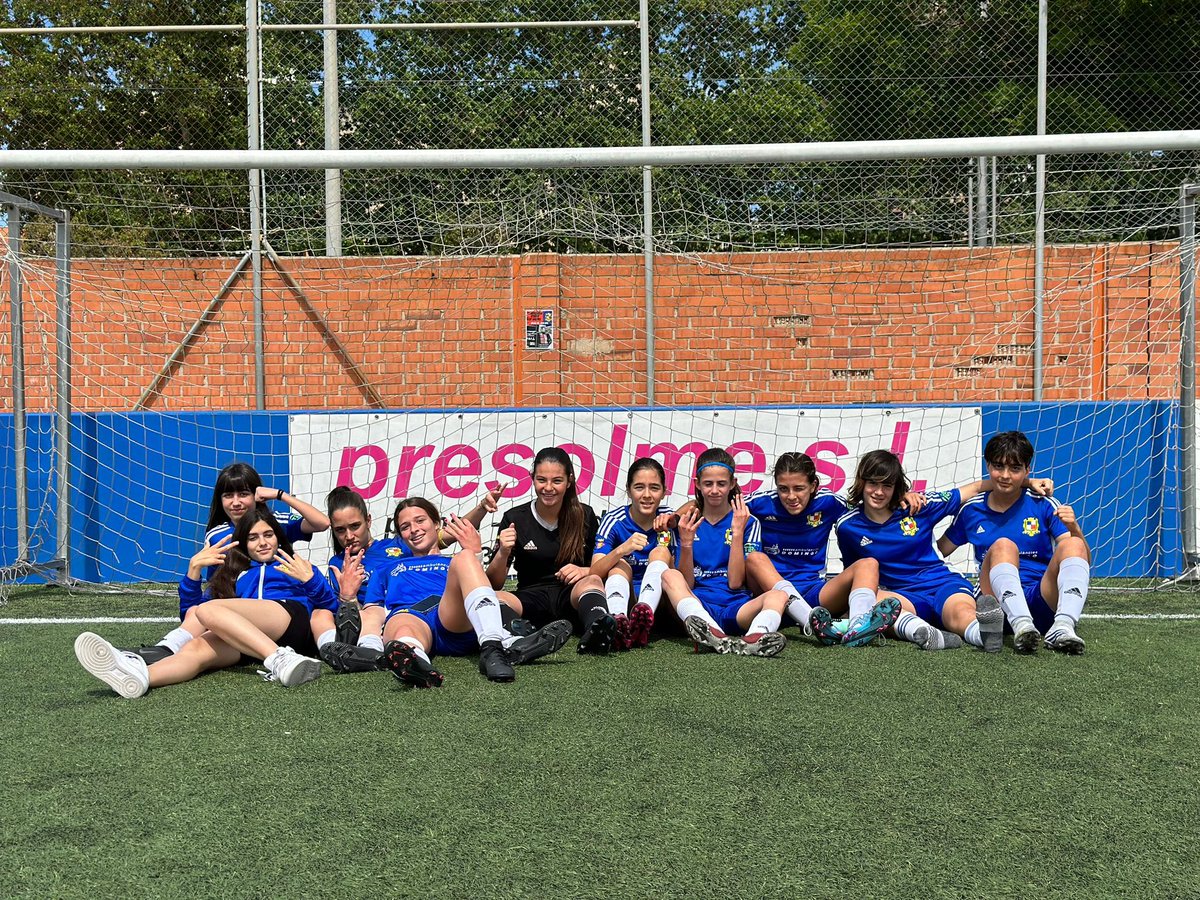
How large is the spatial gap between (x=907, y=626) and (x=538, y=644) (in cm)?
165

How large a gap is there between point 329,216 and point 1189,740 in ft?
20.6

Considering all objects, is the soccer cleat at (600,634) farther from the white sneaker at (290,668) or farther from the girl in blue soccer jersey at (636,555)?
the white sneaker at (290,668)

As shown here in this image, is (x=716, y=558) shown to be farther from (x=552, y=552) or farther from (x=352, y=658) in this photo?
(x=352, y=658)

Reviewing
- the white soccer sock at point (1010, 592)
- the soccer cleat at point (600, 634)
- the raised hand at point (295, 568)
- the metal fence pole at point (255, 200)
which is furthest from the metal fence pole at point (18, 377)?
the white soccer sock at point (1010, 592)

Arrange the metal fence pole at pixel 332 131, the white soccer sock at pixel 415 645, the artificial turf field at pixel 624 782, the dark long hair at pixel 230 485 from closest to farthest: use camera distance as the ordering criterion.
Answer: the artificial turf field at pixel 624 782
the white soccer sock at pixel 415 645
the dark long hair at pixel 230 485
the metal fence pole at pixel 332 131

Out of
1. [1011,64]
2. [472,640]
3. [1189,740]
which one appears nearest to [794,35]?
[1011,64]

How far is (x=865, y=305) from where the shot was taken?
24.5ft

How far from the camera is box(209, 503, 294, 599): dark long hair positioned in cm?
439

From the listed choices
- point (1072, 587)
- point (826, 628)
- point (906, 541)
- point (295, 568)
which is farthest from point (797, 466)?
point (295, 568)

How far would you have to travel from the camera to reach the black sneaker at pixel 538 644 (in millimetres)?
4148

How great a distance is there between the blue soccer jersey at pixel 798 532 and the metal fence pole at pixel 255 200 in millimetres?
3896

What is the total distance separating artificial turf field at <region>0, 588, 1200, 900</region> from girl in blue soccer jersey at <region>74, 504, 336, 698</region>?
4.3 inches

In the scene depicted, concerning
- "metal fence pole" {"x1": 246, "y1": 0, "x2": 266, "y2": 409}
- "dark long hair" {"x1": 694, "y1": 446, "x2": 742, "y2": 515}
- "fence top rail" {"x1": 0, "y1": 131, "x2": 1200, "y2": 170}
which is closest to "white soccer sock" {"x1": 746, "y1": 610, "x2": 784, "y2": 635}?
"dark long hair" {"x1": 694, "y1": 446, "x2": 742, "y2": 515}

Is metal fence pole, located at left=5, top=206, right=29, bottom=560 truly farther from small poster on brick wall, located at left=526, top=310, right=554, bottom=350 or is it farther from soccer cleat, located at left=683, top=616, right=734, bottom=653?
soccer cleat, located at left=683, top=616, right=734, bottom=653
